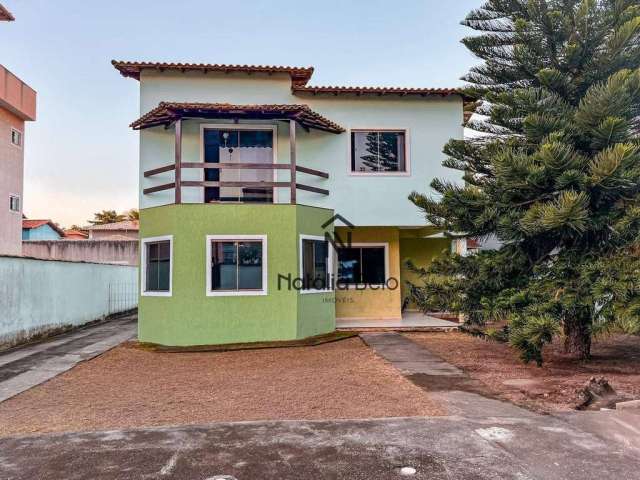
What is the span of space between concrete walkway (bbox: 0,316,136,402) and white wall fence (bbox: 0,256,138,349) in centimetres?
45

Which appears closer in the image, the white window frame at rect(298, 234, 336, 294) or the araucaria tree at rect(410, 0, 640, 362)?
the araucaria tree at rect(410, 0, 640, 362)

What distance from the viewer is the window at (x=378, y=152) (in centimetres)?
1338

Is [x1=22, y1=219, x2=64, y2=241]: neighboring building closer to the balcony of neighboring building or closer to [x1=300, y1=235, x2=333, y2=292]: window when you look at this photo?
the balcony of neighboring building

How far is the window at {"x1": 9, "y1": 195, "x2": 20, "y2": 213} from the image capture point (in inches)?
804

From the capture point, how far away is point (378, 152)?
13.5 meters

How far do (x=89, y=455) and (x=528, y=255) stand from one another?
7.99 metres

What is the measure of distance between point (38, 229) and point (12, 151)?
11974mm

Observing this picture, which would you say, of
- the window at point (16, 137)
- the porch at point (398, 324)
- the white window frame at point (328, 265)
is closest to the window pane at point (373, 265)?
the porch at point (398, 324)

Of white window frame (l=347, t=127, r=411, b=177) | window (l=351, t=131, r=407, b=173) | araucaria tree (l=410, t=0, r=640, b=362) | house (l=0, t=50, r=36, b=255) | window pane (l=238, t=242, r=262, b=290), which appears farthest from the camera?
house (l=0, t=50, r=36, b=255)

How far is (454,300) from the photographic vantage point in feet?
30.3

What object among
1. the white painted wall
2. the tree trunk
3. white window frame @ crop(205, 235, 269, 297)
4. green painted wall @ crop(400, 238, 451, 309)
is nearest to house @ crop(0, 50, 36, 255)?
the white painted wall

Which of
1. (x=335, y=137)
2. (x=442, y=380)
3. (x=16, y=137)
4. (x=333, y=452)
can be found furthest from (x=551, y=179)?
(x=16, y=137)

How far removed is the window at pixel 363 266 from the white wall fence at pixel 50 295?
8449 millimetres

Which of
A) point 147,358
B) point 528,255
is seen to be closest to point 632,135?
point 528,255
